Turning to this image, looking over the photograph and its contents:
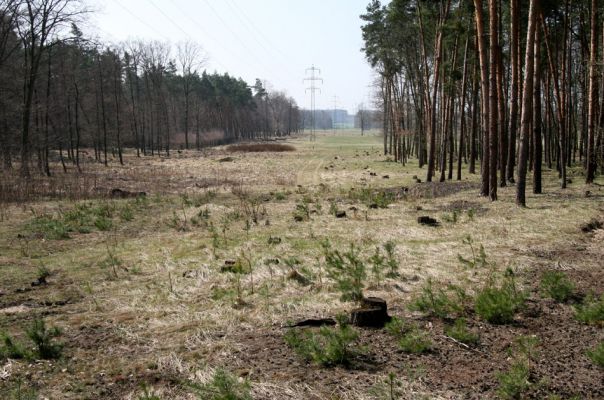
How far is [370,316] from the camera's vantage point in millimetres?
5641

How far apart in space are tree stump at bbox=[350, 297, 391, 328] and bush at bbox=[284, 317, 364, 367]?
494mm

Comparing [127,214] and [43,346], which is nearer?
[43,346]

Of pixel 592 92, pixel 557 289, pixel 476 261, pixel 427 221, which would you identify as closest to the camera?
pixel 557 289

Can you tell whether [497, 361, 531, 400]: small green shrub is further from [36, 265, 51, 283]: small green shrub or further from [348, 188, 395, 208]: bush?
[348, 188, 395, 208]: bush

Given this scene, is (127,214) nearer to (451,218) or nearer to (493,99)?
(451,218)

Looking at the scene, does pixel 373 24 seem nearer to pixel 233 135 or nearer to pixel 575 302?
pixel 575 302

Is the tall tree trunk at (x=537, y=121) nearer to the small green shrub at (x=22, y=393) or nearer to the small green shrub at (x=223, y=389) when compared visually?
the small green shrub at (x=223, y=389)

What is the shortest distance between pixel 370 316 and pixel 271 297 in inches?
68.7

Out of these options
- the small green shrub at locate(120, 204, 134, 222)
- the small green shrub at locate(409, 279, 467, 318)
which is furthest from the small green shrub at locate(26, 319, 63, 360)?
the small green shrub at locate(120, 204, 134, 222)

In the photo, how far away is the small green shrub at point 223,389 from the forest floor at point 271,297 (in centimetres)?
13

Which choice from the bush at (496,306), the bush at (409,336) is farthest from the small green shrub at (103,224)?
the bush at (496,306)

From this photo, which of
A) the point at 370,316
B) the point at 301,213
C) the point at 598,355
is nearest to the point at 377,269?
the point at 370,316

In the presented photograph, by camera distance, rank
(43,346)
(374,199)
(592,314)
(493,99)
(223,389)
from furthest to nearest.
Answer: (374,199)
(493,99)
(592,314)
(43,346)
(223,389)

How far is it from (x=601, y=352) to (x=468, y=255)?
4.47 metres
